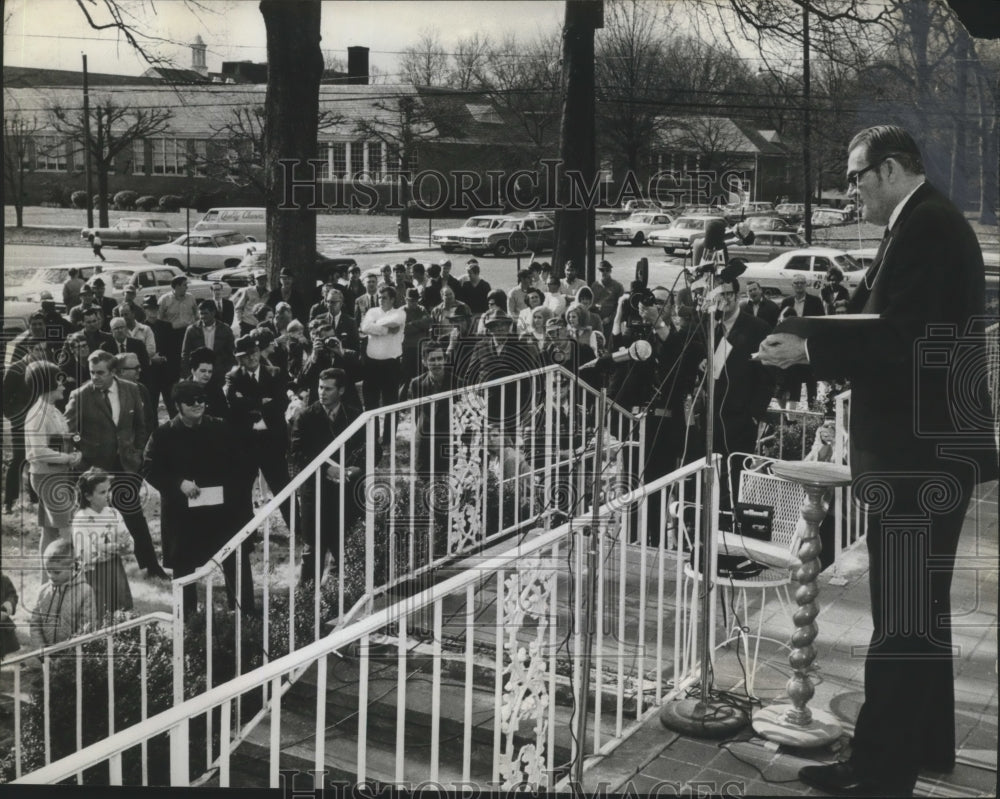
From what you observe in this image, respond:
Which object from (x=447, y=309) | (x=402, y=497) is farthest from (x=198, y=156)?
(x=402, y=497)

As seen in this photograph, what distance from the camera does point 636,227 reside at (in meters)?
5.17

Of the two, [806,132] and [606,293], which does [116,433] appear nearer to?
[606,293]

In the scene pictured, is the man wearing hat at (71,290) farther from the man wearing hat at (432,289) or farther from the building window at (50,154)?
the man wearing hat at (432,289)

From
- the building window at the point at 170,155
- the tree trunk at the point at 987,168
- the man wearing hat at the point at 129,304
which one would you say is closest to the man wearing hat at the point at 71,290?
the man wearing hat at the point at 129,304

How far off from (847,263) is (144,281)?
296cm

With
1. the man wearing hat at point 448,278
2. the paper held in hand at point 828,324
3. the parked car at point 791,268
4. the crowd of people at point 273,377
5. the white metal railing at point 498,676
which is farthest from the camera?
the man wearing hat at point 448,278

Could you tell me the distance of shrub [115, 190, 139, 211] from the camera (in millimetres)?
5250

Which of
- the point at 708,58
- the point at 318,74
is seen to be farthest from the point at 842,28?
the point at 318,74

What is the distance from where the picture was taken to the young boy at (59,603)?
5059 mm

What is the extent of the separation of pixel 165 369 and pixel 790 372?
279cm

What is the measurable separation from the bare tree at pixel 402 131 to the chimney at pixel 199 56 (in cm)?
69

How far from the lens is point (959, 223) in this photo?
12.4 feet

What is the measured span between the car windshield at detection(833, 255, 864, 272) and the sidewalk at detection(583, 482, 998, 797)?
1.18 meters

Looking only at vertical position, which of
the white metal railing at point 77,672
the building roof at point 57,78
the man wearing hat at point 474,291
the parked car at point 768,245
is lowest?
the white metal railing at point 77,672
